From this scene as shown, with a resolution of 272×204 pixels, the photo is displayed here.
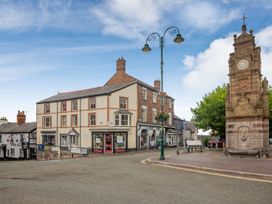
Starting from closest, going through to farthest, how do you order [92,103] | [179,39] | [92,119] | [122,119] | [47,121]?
1. [179,39]
2. [122,119]
3. [92,119]
4. [92,103]
5. [47,121]

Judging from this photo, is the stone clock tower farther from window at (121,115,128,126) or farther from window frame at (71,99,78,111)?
window frame at (71,99,78,111)

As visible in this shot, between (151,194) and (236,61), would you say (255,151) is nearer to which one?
(236,61)

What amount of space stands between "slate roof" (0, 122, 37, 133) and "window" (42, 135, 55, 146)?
290 centimetres

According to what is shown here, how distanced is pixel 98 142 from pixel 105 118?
345cm

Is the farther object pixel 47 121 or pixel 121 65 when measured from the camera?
pixel 47 121

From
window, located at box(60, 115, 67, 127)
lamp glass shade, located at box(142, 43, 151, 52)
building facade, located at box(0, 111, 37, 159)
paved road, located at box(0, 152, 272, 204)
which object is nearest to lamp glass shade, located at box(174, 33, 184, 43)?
lamp glass shade, located at box(142, 43, 151, 52)

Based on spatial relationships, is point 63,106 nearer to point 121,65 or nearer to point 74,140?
point 74,140

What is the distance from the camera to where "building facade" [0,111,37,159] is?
42844 mm

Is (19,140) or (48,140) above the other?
(48,140)

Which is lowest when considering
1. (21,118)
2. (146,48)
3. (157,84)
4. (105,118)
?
(105,118)

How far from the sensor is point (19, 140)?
43.9 metres

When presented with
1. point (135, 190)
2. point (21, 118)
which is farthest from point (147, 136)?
point (135, 190)

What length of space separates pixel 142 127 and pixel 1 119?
32237 mm

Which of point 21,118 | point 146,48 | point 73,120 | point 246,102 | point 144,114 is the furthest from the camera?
point 21,118
